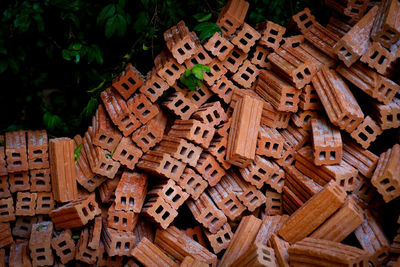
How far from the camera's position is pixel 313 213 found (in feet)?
13.2

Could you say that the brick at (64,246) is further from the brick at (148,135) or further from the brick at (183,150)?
the brick at (183,150)

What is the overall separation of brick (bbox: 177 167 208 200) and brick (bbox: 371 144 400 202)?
75.8 inches

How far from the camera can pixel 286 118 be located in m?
4.80

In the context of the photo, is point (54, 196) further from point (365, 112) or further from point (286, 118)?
point (365, 112)

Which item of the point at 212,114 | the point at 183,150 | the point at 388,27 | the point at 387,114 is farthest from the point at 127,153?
the point at 388,27

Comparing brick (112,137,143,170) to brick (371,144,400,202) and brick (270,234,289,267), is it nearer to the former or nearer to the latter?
brick (270,234,289,267)

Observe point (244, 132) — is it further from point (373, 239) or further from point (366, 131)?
point (373, 239)

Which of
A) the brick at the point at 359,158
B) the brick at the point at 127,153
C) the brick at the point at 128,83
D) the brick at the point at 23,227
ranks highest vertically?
the brick at the point at 128,83

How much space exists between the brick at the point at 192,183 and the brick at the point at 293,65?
1633mm

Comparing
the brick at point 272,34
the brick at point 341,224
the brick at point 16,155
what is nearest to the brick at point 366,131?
the brick at point 341,224

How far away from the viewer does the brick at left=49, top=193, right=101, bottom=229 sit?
4.16 m

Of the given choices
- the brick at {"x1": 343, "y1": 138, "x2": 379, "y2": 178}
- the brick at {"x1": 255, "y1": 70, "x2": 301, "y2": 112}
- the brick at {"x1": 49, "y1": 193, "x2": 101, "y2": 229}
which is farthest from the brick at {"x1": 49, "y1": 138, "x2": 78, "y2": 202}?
the brick at {"x1": 343, "y1": 138, "x2": 379, "y2": 178}

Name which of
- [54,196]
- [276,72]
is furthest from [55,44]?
[276,72]

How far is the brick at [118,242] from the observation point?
4.13 meters
